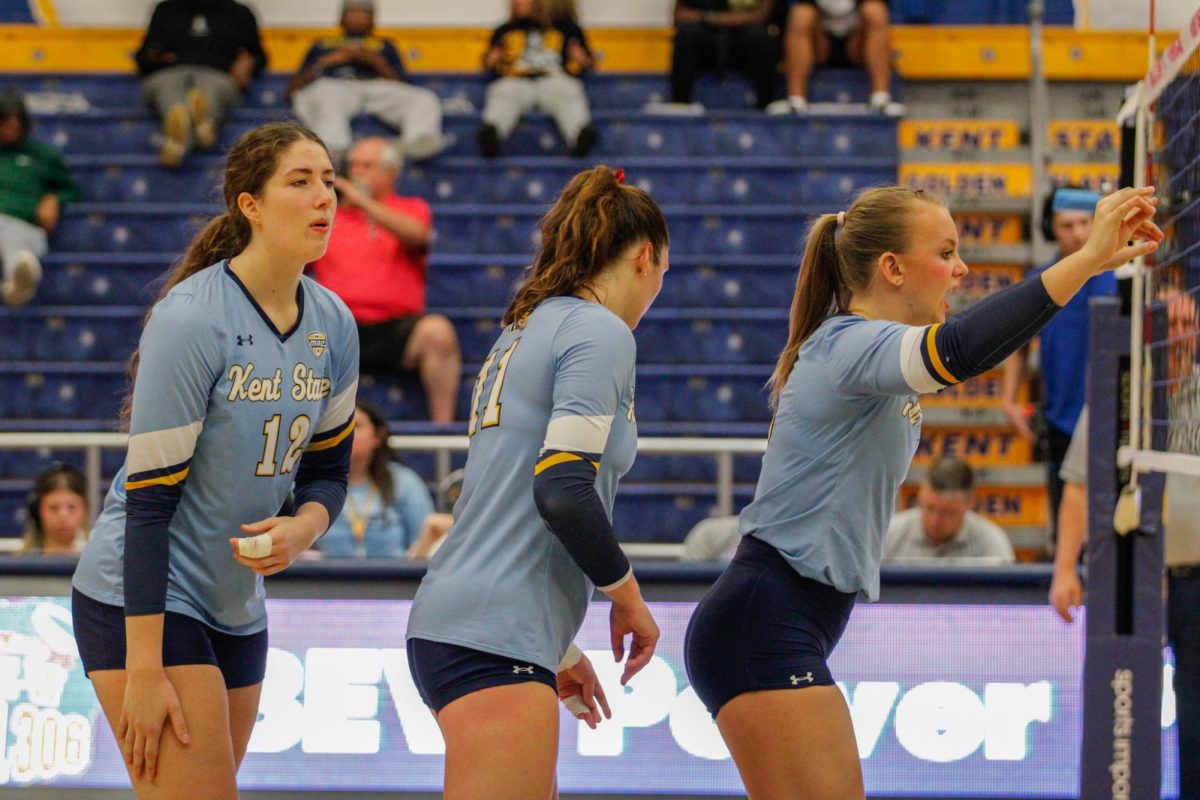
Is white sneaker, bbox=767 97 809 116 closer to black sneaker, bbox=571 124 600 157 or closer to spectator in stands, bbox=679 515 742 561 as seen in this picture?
black sneaker, bbox=571 124 600 157

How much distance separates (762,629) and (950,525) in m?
3.29

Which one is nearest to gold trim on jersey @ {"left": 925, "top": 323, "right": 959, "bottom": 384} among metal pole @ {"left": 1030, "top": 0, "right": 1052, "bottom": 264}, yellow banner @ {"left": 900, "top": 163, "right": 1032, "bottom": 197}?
metal pole @ {"left": 1030, "top": 0, "right": 1052, "bottom": 264}

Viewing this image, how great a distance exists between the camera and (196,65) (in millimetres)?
10891

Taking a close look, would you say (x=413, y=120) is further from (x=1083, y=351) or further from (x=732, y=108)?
(x=1083, y=351)

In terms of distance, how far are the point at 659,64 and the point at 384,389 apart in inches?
186

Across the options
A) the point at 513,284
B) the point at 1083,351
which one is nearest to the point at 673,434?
the point at 513,284

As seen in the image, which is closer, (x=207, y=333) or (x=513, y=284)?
(x=207, y=333)

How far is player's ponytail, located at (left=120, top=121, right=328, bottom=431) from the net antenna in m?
2.05

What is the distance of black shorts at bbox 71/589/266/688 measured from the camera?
2.80m

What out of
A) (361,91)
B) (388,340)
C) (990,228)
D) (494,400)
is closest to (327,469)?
(494,400)

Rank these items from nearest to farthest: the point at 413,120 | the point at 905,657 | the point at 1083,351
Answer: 1. the point at 905,657
2. the point at 1083,351
3. the point at 413,120

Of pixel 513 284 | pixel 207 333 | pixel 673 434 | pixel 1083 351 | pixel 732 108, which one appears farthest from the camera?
pixel 732 108

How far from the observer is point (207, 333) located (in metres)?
2.79

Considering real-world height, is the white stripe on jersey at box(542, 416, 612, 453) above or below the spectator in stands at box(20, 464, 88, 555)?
above
